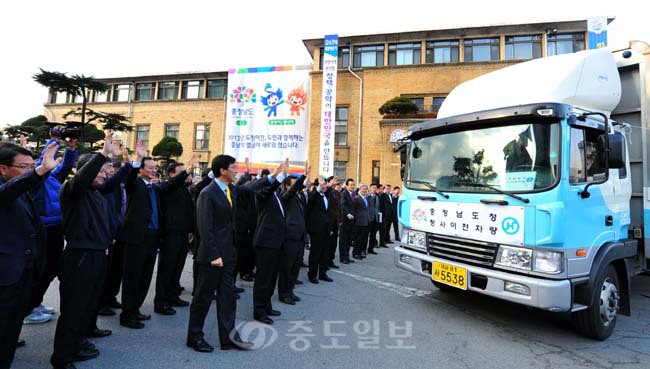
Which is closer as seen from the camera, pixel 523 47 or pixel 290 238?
pixel 290 238

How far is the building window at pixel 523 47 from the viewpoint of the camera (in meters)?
22.2

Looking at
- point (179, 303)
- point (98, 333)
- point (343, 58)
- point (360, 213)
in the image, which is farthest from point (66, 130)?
point (343, 58)

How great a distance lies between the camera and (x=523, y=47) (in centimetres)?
2241

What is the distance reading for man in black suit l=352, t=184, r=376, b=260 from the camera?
31.2 feet

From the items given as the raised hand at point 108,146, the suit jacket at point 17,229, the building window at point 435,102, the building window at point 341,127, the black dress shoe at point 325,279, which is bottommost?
the black dress shoe at point 325,279

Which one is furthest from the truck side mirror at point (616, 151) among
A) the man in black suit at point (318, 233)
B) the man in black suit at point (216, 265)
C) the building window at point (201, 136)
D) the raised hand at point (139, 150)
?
the building window at point (201, 136)

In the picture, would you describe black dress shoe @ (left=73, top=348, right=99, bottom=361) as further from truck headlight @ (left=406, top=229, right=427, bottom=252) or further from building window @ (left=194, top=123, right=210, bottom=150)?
building window @ (left=194, top=123, right=210, bottom=150)

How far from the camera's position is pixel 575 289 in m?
4.09

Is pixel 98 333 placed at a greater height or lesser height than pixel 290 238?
lesser

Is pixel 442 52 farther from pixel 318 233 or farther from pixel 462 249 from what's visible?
pixel 462 249

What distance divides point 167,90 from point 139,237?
30585mm

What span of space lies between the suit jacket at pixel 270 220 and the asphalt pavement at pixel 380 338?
1019 mm

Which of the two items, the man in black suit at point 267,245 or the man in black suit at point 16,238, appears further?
the man in black suit at point 267,245

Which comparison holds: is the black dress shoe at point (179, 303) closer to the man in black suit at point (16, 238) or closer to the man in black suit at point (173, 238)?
the man in black suit at point (173, 238)
